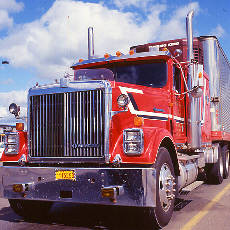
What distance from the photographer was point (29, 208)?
594cm

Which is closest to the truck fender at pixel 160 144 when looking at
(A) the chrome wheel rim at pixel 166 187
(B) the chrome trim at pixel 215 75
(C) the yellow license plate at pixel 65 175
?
(A) the chrome wheel rim at pixel 166 187

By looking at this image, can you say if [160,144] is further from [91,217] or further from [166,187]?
[91,217]

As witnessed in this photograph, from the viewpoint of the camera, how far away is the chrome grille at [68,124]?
16.6 ft

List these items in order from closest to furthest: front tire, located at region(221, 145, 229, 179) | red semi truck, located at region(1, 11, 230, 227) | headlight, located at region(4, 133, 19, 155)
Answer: red semi truck, located at region(1, 11, 230, 227), headlight, located at region(4, 133, 19, 155), front tire, located at region(221, 145, 229, 179)

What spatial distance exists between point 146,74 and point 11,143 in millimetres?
2576

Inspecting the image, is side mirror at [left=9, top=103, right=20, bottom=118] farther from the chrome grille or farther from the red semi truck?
the chrome grille

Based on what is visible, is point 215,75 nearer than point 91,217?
No

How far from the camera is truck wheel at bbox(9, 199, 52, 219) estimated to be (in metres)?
5.84

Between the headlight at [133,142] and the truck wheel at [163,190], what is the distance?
0.37 m

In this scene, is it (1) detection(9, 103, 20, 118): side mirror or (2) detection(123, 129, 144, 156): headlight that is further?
(1) detection(9, 103, 20, 118): side mirror

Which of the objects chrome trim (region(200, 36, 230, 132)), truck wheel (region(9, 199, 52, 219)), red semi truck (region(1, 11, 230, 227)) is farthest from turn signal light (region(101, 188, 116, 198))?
chrome trim (region(200, 36, 230, 132))

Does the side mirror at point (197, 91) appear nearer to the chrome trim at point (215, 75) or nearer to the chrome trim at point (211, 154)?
the chrome trim at point (211, 154)

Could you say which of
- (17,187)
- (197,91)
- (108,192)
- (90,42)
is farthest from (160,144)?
(90,42)

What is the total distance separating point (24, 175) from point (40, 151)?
427 mm
